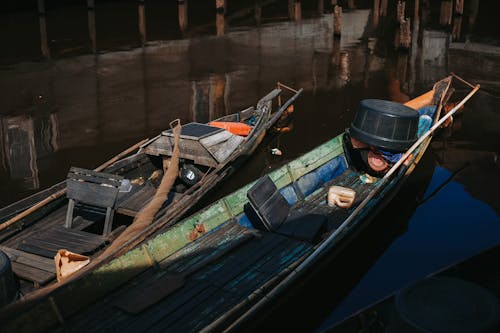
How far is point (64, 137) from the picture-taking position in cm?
1838

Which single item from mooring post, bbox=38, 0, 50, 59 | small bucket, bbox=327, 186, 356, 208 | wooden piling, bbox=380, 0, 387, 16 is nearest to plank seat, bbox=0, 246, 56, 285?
small bucket, bbox=327, 186, 356, 208

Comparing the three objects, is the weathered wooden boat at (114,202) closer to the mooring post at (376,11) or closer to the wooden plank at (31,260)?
the wooden plank at (31,260)

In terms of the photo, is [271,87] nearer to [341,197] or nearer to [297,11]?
[341,197]

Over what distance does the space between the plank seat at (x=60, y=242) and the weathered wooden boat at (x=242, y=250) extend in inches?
51.7

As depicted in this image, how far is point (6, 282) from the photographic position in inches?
344

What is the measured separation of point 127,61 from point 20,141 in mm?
9665

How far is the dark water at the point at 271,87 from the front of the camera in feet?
42.4

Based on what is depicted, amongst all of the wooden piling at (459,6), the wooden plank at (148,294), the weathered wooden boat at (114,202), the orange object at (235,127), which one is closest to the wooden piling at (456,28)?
the wooden piling at (459,6)

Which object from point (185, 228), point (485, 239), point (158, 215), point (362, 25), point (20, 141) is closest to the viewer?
point (185, 228)

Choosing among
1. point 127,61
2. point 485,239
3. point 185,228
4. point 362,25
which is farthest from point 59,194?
point 362,25

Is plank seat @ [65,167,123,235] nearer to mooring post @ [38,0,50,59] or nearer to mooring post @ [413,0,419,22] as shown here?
mooring post @ [38,0,50,59]

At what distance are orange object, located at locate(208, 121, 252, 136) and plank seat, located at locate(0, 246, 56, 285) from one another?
285 inches

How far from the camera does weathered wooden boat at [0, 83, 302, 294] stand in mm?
10492

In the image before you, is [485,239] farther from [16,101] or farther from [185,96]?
[16,101]
